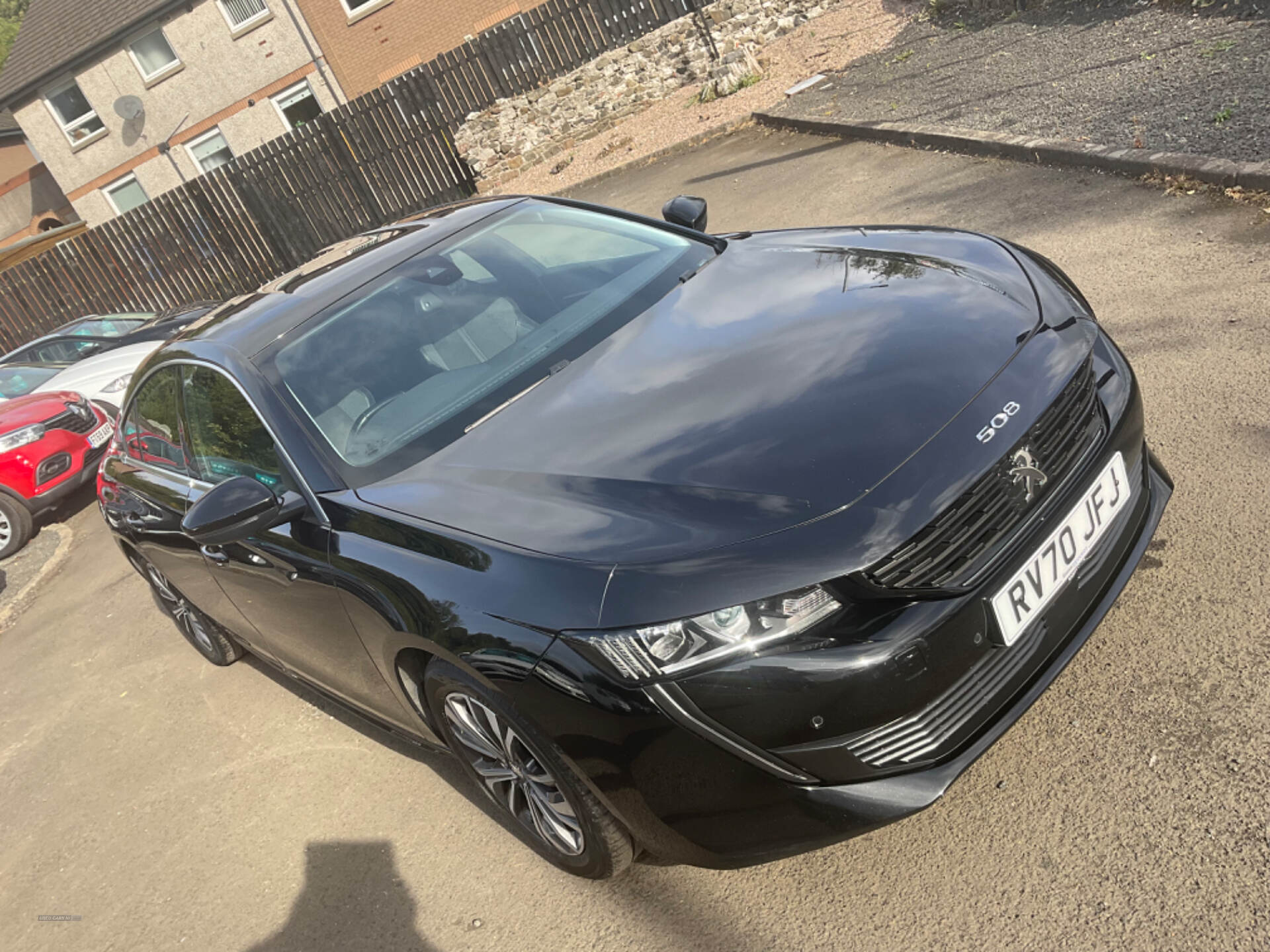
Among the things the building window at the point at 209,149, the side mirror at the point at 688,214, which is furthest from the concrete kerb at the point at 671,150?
the building window at the point at 209,149

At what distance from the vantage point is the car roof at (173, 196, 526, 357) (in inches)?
152

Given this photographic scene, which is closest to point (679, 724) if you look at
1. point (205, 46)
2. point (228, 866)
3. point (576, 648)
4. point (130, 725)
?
point (576, 648)

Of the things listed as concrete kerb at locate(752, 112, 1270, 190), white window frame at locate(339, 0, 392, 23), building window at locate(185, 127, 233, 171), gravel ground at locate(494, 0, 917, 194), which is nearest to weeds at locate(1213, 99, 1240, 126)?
concrete kerb at locate(752, 112, 1270, 190)

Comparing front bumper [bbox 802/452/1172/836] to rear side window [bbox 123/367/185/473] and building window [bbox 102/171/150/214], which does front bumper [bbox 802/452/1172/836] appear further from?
building window [bbox 102/171/150/214]

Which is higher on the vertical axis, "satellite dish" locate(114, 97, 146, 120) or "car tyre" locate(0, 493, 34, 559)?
"satellite dish" locate(114, 97, 146, 120)

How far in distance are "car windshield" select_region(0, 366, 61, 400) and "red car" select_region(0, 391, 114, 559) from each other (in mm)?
1867

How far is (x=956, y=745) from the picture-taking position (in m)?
2.41

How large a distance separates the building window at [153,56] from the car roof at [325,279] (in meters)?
27.6

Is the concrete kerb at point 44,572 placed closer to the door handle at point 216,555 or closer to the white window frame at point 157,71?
the door handle at point 216,555

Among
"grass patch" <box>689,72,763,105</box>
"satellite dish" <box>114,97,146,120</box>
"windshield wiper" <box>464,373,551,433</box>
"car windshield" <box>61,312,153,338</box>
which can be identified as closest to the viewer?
"windshield wiper" <box>464,373,551,433</box>

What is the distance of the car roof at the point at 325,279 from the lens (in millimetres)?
3861

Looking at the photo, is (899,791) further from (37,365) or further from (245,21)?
(245,21)

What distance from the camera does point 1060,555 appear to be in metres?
2.54

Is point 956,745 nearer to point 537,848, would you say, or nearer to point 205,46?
point 537,848
